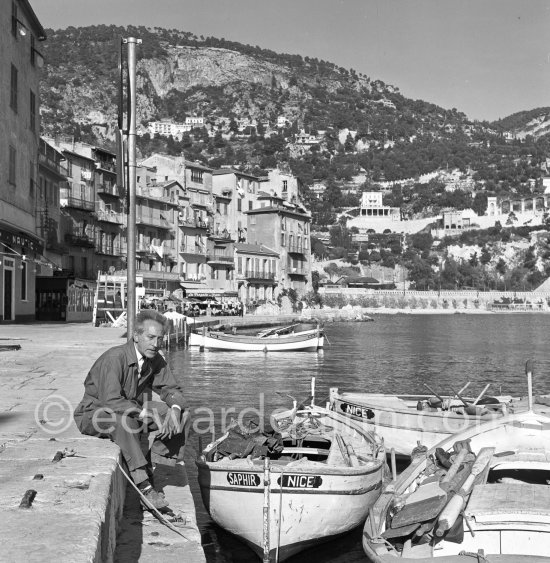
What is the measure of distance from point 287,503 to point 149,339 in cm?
328

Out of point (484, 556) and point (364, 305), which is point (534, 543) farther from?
point (364, 305)

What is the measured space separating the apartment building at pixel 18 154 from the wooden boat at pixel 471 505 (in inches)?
994

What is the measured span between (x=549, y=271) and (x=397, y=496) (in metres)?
171

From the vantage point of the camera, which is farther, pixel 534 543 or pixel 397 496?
pixel 397 496

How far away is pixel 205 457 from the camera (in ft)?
33.3

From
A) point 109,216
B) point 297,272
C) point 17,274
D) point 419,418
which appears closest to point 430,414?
point 419,418

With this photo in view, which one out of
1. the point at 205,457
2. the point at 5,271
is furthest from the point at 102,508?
the point at 5,271

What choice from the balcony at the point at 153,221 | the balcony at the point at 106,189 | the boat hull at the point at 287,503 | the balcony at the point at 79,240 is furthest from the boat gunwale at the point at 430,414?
the balcony at the point at 153,221

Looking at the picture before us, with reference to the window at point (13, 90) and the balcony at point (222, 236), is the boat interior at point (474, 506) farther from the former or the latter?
the balcony at point (222, 236)

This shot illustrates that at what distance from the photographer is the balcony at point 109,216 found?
67.8 meters

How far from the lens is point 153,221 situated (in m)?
74.5

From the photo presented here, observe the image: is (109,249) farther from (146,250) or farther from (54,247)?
(54,247)

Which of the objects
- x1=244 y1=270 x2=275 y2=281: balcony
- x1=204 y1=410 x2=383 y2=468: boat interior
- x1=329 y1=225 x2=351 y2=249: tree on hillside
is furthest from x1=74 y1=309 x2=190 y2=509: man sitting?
x1=329 y1=225 x2=351 y2=249: tree on hillside

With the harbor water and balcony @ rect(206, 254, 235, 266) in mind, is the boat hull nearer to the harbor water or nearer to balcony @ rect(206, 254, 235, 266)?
the harbor water
